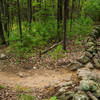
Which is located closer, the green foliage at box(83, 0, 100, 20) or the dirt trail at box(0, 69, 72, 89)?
the dirt trail at box(0, 69, 72, 89)

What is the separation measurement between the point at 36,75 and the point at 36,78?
0.35 meters

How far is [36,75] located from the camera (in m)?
7.18

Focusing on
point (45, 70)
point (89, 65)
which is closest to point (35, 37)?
point (45, 70)

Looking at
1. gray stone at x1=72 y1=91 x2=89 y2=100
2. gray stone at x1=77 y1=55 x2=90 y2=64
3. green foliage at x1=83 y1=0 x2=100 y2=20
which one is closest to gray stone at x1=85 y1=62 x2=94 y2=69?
gray stone at x1=77 y1=55 x2=90 y2=64

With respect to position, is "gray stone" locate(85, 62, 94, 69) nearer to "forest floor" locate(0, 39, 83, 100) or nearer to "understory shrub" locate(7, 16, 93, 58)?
"forest floor" locate(0, 39, 83, 100)

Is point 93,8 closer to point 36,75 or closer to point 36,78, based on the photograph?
point 36,75

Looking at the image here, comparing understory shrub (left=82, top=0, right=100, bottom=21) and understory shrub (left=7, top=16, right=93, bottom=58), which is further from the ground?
understory shrub (left=82, top=0, right=100, bottom=21)

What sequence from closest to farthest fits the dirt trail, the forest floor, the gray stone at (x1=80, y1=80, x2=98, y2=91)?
the gray stone at (x1=80, y1=80, x2=98, y2=91)
the forest floor
the dirt trail

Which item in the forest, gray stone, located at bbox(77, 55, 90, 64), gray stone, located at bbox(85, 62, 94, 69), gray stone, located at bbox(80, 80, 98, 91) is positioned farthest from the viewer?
gray stone, located at bbox(77, 55, 90, 64)

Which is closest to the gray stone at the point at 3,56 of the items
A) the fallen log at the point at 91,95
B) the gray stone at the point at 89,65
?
the gray stone at the point at 89,65

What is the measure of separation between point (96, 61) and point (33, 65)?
437cm

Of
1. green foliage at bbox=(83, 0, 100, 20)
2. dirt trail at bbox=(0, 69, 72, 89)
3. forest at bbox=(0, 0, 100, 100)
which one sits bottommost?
dirt trail at bbox=(0, 69, 72, 89)

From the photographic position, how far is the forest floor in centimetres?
547

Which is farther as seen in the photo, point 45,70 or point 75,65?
point 45,70
